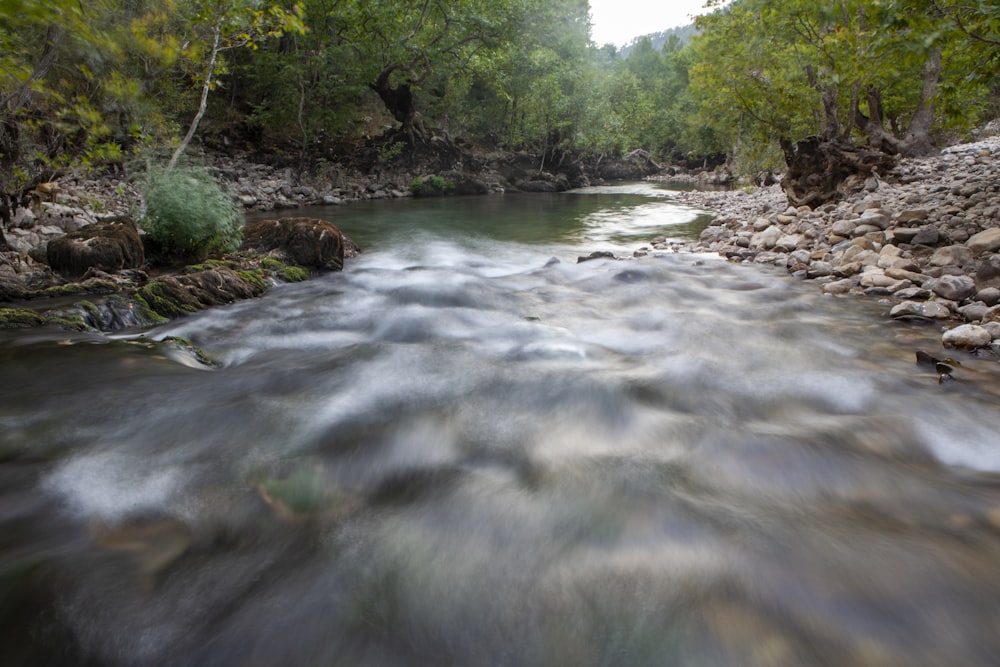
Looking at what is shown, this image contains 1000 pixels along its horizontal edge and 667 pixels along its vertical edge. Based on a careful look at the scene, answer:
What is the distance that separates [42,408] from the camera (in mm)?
3152

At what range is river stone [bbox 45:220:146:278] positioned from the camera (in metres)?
5.96

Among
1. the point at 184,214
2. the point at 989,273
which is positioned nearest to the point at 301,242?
the point at 184,214

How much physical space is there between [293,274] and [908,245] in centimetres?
823

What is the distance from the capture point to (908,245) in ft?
22.9

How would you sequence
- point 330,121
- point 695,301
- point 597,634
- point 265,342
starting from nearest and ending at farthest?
point 597,634, point 265,342, point 695,301, point 330,121

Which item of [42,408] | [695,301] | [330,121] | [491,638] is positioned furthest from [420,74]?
[491,638]

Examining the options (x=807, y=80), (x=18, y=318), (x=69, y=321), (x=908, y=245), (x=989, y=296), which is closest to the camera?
(x=18, y=318)

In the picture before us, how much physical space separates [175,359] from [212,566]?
259cm

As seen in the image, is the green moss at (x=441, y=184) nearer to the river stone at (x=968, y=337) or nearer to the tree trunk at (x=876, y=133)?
the tree trunk at (x=876, y=133)

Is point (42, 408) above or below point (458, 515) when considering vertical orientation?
above

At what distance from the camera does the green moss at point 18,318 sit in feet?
14.8

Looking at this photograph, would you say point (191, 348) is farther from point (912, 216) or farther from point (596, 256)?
point (912, 216)

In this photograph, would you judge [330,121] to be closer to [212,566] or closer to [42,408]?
[42,408]

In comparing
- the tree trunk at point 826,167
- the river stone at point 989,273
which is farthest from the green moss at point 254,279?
the tree trunk at point 826,167
